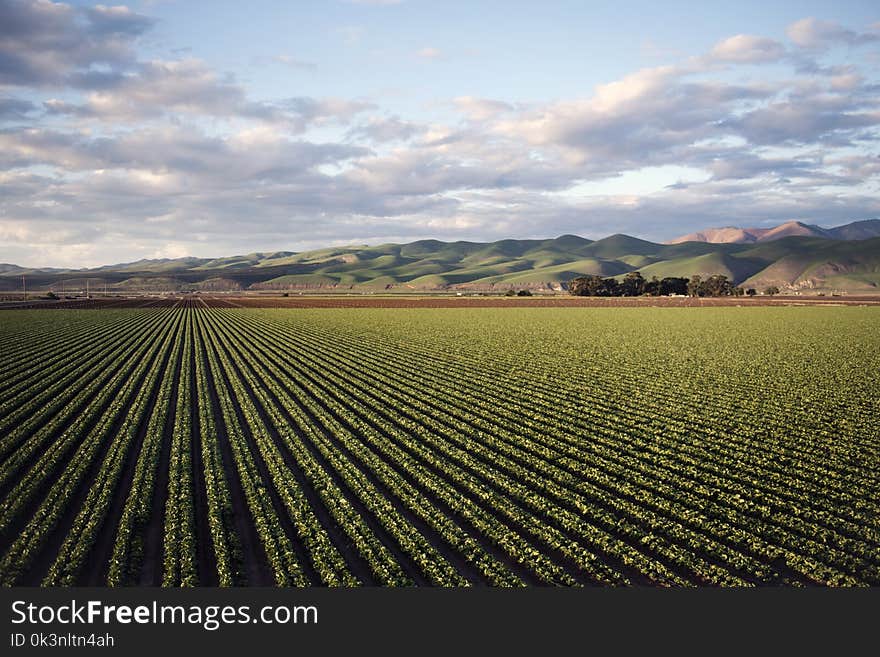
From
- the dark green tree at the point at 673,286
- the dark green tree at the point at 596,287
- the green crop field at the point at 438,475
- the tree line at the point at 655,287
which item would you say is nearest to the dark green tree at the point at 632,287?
the tree line at the point at 655,287

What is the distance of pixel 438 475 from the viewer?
18109 millimetres

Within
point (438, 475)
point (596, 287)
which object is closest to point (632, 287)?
point (596, 287)

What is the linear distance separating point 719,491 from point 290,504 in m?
12.8

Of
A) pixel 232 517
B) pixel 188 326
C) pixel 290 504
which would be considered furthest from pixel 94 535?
pixel 188 326

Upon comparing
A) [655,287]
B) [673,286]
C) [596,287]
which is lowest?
[655,287]

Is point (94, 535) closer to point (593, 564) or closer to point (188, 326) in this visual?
point (593, 564)

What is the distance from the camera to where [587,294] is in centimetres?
17900

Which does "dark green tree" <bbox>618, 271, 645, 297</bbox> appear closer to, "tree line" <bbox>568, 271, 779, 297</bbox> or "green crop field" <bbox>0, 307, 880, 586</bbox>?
"tree line" <bbox>568, 271, 779, 297</bbox>

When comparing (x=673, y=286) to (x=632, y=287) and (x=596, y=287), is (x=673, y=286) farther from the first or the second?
(x=596, y=287)

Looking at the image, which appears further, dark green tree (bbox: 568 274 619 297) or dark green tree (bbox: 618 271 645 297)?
dark green tree (bbox: 568 274 619 297)

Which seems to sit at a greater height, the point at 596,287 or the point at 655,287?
the point at 596,287

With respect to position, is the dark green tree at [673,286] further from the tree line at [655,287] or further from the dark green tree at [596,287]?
the dark green tree at [596,287]

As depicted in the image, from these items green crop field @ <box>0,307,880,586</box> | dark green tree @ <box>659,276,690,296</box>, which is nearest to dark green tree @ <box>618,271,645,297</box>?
dark green tree @ <box>659,276,690,296</box>

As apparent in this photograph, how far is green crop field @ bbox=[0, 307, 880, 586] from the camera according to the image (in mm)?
12703
